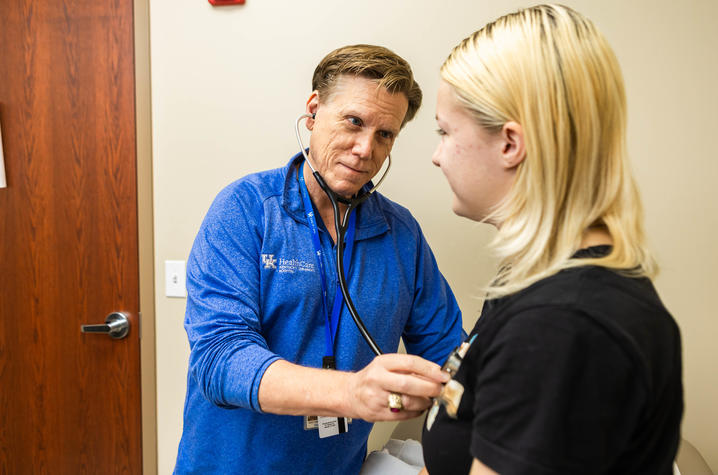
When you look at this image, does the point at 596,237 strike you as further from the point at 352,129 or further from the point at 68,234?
the point at 68,234

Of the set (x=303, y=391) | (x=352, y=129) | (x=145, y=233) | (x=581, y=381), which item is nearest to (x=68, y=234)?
(x=145, y=233)

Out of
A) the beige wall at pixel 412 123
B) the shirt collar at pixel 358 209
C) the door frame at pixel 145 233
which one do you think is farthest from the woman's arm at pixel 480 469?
the door frame at pixel 145 233

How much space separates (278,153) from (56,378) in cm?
113

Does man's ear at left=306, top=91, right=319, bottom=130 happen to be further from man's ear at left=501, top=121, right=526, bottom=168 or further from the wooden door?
the wooden door

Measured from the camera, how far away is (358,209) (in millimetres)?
1256

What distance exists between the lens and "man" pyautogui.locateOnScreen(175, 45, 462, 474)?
1021 millimetres

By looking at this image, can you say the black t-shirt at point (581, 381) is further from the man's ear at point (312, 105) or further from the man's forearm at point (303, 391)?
the man's ear at point (312, 105)

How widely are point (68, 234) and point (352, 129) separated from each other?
121cm

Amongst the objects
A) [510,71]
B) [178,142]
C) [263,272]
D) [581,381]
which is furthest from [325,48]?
[581,381]

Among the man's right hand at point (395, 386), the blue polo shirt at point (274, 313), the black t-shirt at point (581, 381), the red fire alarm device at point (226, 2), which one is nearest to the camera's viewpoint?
the black t-shirt at point (581, 381)

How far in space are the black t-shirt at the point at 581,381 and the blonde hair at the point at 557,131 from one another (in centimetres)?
8

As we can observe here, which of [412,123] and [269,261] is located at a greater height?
[412,123]

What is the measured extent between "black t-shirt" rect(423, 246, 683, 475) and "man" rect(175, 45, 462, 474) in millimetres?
493

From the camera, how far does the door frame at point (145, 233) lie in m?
1.69
